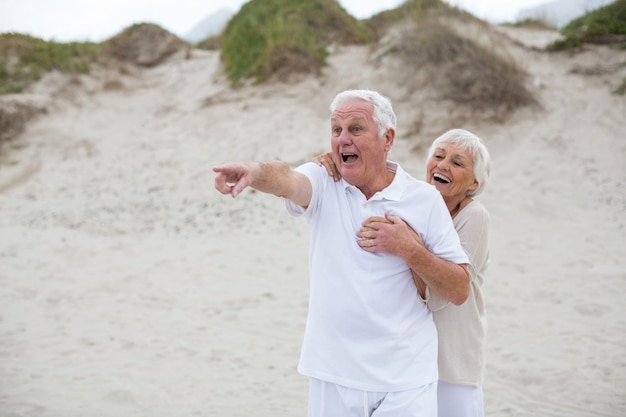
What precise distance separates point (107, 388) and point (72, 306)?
6.53ft

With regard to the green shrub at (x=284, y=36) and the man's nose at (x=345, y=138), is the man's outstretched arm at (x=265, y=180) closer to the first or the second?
the man's nose at (x=345, y=138)

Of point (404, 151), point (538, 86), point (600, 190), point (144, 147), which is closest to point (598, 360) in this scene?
point (600, 190)

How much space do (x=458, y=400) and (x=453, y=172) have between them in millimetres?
1028

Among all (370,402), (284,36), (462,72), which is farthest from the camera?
(284,36)

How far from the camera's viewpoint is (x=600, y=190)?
918cm

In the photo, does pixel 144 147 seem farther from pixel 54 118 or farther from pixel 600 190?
pixel 600 190

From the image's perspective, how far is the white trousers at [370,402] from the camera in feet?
7.33

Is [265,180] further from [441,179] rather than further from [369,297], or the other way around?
[441,179]

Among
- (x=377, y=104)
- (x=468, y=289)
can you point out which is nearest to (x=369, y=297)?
(x=468, y=289)

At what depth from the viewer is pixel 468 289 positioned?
232 centimetres

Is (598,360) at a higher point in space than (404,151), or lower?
lower

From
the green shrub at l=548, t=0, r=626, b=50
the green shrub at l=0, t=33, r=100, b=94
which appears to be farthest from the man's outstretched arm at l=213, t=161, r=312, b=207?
the green shrub at l=0, t=33, r=100, b=94

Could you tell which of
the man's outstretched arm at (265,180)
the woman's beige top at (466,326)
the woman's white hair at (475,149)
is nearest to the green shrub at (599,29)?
the woman's white hair at (475,149)

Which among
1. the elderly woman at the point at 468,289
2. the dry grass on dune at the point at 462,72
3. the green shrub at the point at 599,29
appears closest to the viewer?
the elderly woman at the point at 468,289
